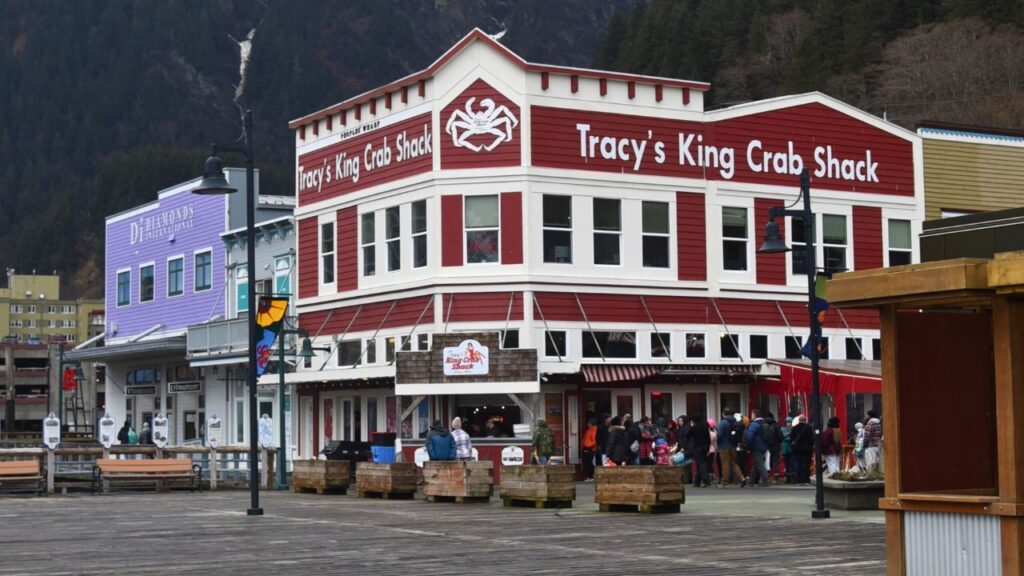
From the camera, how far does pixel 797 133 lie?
137 feet

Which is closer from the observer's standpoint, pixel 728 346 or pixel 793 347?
pixel 728 346

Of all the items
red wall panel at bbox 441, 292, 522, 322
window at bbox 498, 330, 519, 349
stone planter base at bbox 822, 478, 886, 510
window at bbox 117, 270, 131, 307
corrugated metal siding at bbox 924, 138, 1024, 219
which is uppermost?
corrugated metal siding at bbox 924, 138, 1024, 219

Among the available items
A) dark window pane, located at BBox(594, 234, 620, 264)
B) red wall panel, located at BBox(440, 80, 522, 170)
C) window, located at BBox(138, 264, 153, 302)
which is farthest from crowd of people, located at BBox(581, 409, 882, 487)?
window, located at BBox(138, 264, 153, 302)

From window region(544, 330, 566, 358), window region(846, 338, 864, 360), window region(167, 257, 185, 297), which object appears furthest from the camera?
window region(167, 257, 185, 297)

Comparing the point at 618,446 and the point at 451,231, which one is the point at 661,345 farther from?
the point at 618,446

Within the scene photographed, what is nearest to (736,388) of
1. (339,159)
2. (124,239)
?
(339,159)

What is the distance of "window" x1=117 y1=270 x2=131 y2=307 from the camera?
5887cm

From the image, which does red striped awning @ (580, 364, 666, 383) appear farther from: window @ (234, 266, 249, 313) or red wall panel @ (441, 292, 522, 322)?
window @ (234, 266, 249, 313)

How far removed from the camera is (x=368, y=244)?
4162 cm

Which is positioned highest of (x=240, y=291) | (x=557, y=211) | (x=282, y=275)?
(x=557, y=211)

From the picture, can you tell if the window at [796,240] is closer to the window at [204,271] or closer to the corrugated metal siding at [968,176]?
the corrugated metal siding at [968,176]

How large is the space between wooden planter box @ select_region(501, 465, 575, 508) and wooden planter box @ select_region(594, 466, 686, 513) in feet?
4.56

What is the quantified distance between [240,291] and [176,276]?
17.5 ft

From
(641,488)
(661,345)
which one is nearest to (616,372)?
(661,345)
